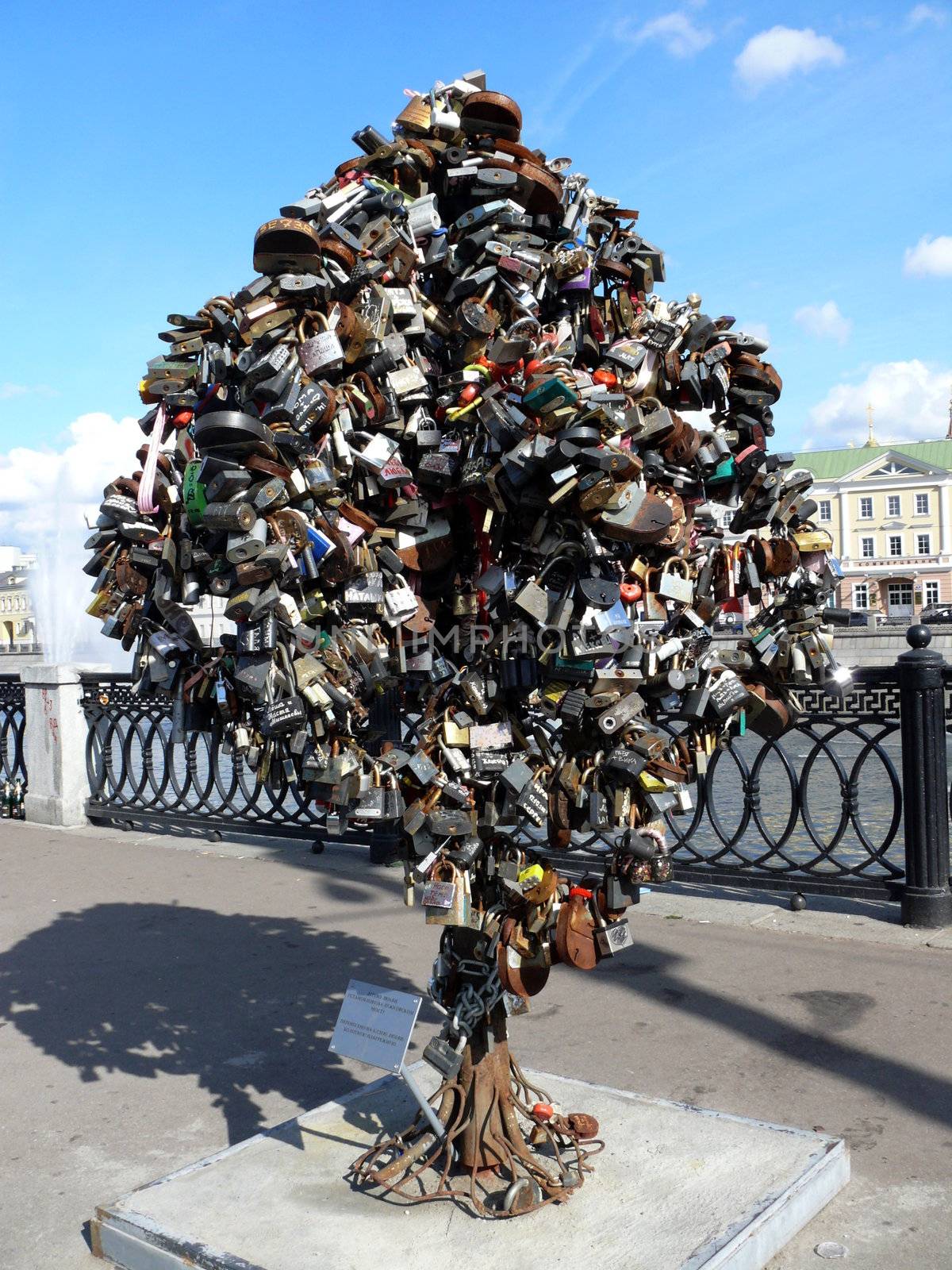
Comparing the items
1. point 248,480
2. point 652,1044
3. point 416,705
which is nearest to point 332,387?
point 248,480

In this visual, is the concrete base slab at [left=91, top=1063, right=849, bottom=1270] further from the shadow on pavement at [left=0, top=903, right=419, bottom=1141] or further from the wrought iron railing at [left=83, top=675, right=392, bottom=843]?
the wrought iron railing at [left=83, top=675, right=392, bottom=843]

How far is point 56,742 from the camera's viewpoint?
11266mm

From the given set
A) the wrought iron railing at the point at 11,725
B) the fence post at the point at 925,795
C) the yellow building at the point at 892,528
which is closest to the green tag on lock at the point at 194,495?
the fence post at the point at 925,795

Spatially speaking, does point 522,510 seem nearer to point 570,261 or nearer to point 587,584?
point 587,584

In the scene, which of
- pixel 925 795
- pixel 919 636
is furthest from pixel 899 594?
pixel 925 795

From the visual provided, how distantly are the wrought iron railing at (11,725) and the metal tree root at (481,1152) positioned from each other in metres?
9.59

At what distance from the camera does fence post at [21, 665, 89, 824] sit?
36.6ft

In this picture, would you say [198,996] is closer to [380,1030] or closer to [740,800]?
[380,1030]

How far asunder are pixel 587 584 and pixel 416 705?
83 cm

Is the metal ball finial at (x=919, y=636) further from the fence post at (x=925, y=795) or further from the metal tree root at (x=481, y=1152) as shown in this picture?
the metal tree root at (x=481, y=1152)

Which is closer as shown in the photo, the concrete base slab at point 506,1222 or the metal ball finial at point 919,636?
the concrete base slab at point 506,1222

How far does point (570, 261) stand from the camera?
3.26 m

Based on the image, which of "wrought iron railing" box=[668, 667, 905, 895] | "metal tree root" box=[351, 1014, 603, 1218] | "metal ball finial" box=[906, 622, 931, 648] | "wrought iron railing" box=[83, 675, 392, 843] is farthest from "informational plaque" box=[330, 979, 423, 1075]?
"wrought iron railing" box=[83, 675, 392, 843]

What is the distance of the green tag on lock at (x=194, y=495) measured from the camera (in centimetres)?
289
